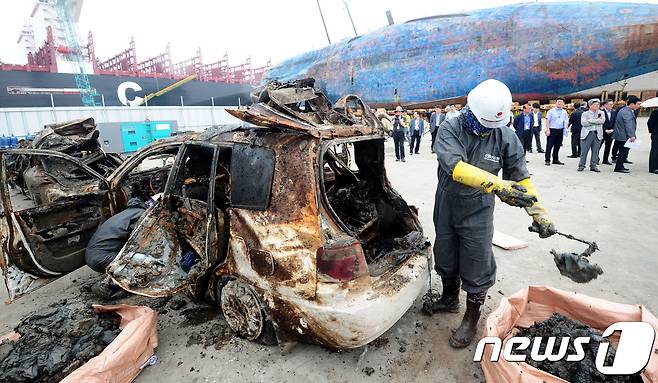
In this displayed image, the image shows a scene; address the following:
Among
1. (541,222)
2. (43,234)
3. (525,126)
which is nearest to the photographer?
(541,222)

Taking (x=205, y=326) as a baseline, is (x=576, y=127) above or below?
above

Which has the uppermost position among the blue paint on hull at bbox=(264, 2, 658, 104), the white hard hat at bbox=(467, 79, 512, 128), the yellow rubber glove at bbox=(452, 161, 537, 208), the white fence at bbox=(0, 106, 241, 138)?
the blue paint on hull at bbox=(264, 2, 658, 104)

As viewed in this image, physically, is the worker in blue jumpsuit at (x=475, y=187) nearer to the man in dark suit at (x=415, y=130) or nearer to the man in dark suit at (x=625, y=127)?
the man in dark suit at (x=625, y=127)

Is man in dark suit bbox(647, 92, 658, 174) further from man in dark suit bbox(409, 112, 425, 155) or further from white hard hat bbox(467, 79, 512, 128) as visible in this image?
white hard hat bbox(467, 79, 512, 128)

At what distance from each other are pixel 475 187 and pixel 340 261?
1.00 metres

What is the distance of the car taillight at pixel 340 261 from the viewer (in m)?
1.96

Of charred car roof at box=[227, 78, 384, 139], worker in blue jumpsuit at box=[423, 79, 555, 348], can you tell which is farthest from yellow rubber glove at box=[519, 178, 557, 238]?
charred car roof at box=[227, 78, 384, 139]

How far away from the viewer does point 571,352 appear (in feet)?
6.59

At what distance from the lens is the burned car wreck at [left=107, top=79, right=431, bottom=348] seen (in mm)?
1996

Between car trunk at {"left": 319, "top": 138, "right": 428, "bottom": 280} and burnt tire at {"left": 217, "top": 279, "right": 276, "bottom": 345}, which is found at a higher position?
car trunk at {"left": 319, "top": 138, "right": 428, "bottom": 280}

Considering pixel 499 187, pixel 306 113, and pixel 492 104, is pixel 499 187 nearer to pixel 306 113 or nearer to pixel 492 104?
pixel 492 104

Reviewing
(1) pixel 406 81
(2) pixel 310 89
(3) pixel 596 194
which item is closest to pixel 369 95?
(1) pixel 406 81

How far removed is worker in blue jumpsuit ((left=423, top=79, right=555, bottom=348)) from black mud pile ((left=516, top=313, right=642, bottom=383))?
421 mm

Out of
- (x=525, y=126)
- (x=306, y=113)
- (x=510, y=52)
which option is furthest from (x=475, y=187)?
(x=510, y=52)
